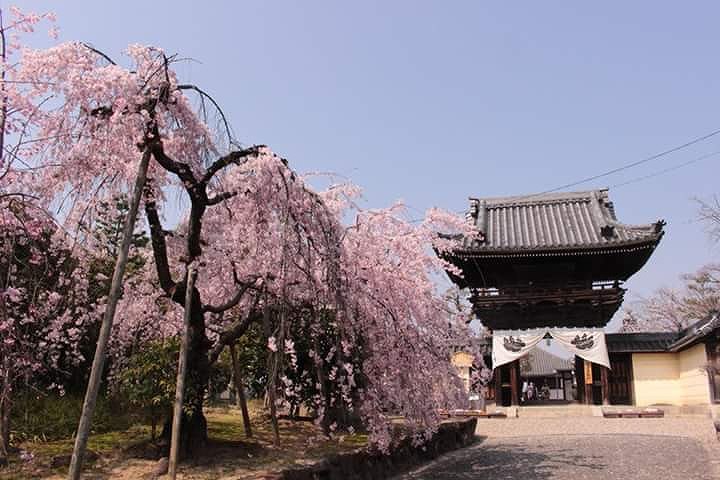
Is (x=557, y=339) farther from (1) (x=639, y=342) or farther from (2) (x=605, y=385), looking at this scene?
(1) (x=639, y=342)

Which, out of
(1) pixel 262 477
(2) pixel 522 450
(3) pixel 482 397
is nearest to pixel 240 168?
(1) pixel 262 477

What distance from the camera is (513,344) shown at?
2125cm

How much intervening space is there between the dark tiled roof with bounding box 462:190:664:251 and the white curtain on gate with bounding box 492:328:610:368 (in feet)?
10.2

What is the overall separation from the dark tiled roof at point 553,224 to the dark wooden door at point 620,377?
4.64 metres

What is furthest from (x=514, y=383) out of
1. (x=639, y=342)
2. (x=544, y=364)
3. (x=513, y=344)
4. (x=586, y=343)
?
(x=544, y=364)

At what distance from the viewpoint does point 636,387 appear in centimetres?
2153

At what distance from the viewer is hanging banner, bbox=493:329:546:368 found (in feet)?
68.9

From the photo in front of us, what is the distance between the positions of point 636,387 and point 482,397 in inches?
219

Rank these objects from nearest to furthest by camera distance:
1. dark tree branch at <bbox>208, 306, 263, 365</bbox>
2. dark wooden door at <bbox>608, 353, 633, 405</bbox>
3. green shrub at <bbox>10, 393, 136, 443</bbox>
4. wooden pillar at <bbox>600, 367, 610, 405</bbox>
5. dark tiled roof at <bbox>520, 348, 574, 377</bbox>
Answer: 1. dark tree branch at <bbox>208, 306, 263, 365</bbox>
2. green shrub at <bbox>10, 393, 136, 443</bbox>
3. wooden pillar at <bbox>600, 367, 610, 405</bbox>
4. dark wooden door at <bbox>608, 353, 633, 405</bbox>
5. dark tiled roof at <bbox>520, 348, 574, 377</bbox>

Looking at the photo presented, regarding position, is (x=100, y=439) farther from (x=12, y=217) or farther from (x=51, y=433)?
(x=12, y=217)

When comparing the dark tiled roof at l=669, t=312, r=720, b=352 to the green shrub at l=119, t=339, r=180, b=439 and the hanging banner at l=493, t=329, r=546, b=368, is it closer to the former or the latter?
the hanging banner at l=493, t=329, r=546, b=368

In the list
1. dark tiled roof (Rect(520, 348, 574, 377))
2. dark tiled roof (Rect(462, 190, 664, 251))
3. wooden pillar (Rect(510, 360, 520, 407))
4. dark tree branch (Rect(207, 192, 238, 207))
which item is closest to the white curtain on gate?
wooden pillar (Rect(510, 360, 520, 407))

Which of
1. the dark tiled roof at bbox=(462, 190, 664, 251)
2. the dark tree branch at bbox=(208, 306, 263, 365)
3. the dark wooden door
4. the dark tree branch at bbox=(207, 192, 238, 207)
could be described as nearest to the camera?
the dark tree branch at bbox=(207, 192, 238, 207)

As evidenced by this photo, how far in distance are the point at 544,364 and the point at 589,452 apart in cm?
4138
